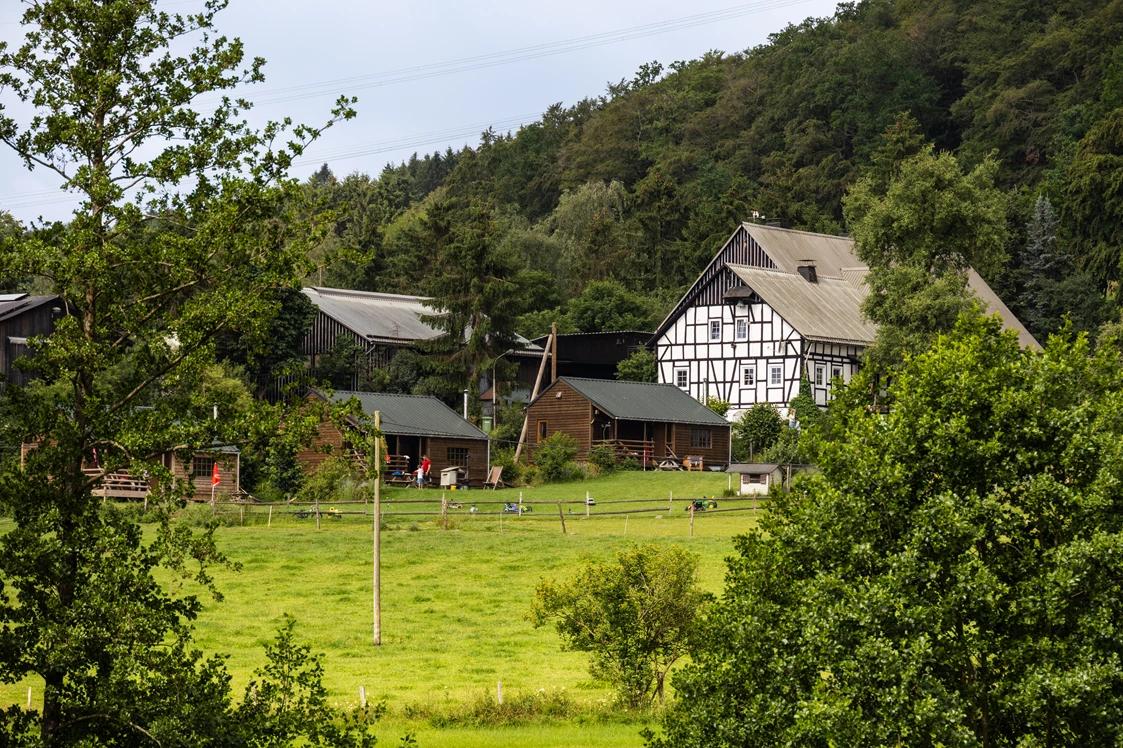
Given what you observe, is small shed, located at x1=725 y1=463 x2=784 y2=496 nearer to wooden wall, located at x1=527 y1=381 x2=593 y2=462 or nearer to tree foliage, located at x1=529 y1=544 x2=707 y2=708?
wooden wall, located at x1=527 y1=381 x2=593 y2=462

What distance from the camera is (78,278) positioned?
15.1 meters

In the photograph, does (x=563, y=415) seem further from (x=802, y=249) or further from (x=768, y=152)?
(x=768, y=152)

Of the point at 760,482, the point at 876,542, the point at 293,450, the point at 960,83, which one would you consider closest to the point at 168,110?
the point at 293,450

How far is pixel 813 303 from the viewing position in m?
75.2

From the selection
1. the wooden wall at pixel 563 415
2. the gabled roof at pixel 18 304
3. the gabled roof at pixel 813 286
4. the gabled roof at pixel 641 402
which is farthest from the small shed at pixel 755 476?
the gabled roof at pixel 18 304

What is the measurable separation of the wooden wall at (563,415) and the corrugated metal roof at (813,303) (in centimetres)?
1169

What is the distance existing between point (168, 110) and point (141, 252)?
5.99 feet

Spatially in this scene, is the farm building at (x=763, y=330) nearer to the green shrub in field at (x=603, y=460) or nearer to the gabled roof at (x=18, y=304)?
the green shrub in field at (x=603, y=460)

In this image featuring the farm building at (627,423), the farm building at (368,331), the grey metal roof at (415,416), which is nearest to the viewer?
the grey metal roof at (415,416)

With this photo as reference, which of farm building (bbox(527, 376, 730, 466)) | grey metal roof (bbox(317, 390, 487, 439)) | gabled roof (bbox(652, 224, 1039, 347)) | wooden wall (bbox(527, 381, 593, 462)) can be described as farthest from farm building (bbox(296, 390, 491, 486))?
gabled roof (bbox(652, 224, 1039, 347))

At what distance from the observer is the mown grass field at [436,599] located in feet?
90.6

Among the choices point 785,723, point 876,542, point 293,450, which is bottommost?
point 785,723

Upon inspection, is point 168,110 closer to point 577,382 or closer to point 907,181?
point 907,181

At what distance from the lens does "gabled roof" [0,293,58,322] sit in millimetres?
62750
